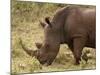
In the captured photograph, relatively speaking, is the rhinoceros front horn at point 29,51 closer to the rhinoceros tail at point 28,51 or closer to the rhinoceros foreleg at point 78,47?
the rhinoceros tail at point 28,51

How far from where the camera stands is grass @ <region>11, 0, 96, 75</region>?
2.40 meters

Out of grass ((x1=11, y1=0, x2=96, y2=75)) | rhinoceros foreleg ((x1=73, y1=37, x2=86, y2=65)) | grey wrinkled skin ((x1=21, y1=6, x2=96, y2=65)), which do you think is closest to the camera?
grass ((x1=11, y1=0, x2=96, y2=75))

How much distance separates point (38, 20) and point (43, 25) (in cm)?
8

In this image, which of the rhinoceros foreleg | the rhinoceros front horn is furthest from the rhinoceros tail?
the rhinoceros foreleg

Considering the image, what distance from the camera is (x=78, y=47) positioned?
2.69 metres

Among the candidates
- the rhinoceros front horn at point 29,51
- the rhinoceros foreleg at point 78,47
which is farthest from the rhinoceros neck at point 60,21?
the rhinoceros front horn at point 29,51

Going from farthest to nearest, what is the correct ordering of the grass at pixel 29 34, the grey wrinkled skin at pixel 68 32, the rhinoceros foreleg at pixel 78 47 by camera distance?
the rhinoceros foreleg at pixel 78 47, the grey wrinkled skin at pixel 68 32, the grass at pixel 29 34

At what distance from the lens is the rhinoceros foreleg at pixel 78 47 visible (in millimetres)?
2668

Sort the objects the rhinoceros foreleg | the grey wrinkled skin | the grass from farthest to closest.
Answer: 1. the rhinoceros foreleg
2. the grey wrinkled skin
3. the grass

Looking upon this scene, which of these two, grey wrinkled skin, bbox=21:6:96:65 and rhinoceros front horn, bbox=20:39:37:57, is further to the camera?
grey wrinkled skin, bbox=21:6:96:65

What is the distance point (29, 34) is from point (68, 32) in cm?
47

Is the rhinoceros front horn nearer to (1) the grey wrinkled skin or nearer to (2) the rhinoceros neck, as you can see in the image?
→ (1) the grey wrinkled skin

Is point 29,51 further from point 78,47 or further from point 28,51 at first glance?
point 78,47
